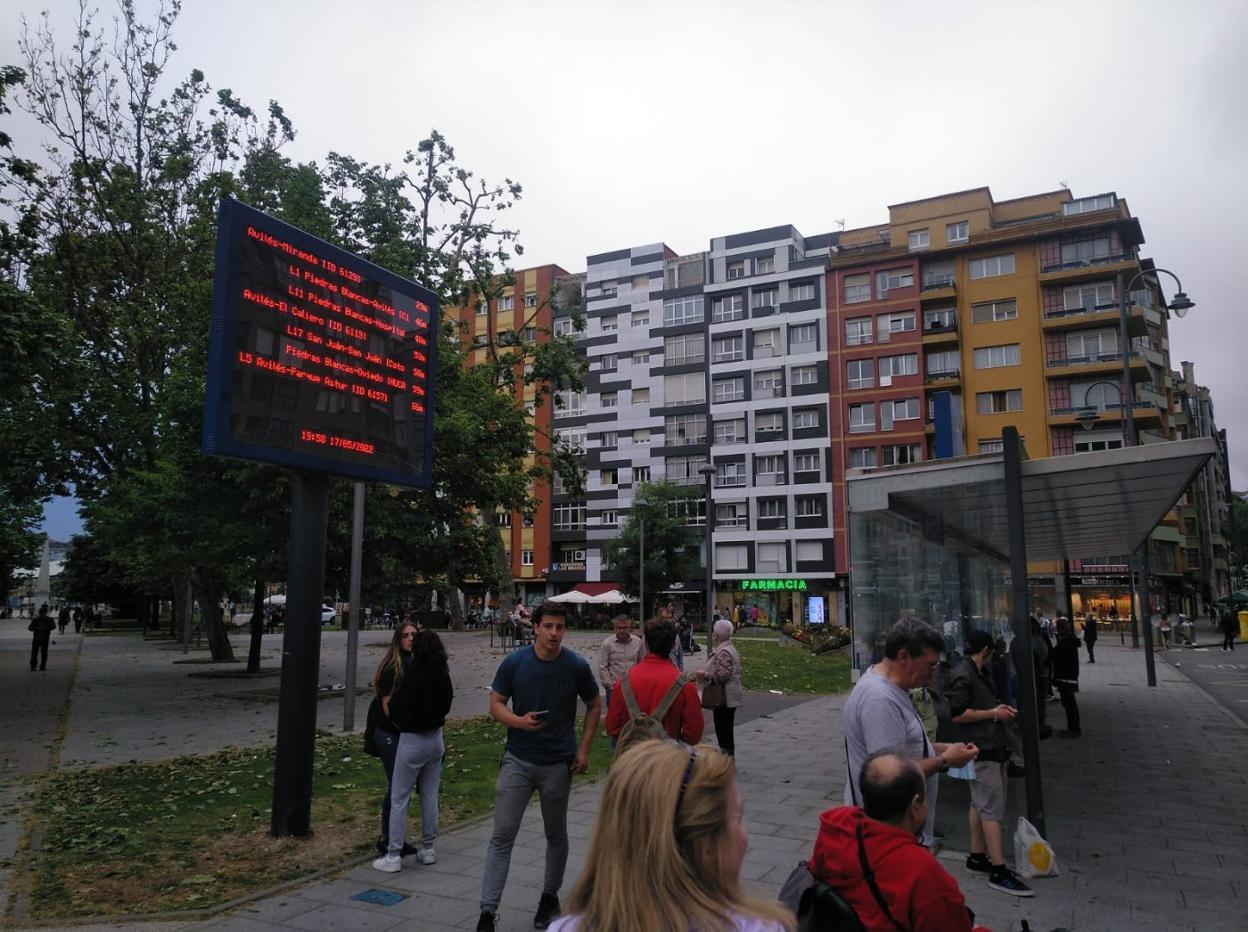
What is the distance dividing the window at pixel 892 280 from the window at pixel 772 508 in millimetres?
15063

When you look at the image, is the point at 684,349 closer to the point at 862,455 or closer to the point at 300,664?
the point at 862,455

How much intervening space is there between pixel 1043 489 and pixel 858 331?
51752mm

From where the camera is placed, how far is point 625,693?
19.0 ft

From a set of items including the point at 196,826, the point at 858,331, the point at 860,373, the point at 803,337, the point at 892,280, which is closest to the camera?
the point at 196,826

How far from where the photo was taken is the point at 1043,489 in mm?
9109

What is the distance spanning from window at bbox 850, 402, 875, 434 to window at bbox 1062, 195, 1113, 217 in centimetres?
1652

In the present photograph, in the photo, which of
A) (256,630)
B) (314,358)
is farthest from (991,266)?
(314,358)

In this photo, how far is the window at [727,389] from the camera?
63000 mm

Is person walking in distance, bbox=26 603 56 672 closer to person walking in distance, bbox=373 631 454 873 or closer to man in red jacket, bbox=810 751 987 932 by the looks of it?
person walking in distance, bbox=373 631 454 873

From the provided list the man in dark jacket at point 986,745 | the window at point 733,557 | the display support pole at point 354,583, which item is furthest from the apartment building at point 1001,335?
the man in dark jacket at point 986,745

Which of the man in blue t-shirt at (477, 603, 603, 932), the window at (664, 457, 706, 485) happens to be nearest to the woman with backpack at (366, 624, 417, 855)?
the man in blue t-shirt at (477, 603, 603, 932)

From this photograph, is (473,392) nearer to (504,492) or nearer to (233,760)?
(504,492)

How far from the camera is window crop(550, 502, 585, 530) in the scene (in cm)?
6938

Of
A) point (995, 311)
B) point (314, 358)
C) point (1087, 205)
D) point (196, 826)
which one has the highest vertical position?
point (1087, 205)
